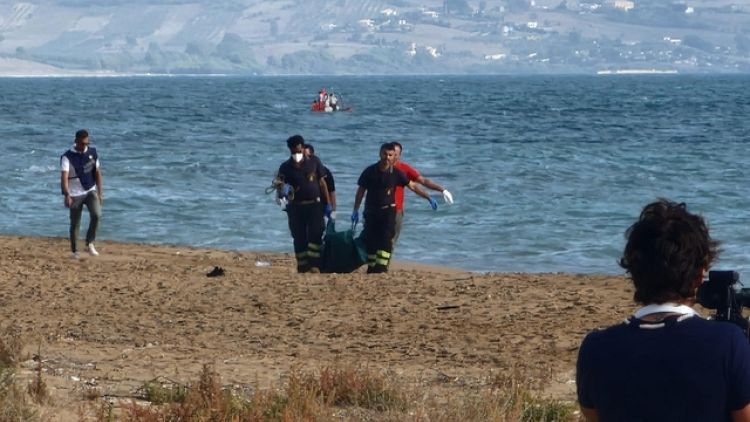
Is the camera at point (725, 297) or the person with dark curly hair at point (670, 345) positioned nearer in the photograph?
the person with dark curly hair at point (670, 345)

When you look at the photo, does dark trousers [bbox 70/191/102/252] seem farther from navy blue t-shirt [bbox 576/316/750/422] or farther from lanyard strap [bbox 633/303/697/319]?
lanyard strap [bbox 633/303/697/319]

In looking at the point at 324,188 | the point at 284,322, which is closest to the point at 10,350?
the point at 284,322

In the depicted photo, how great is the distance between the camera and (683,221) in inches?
132

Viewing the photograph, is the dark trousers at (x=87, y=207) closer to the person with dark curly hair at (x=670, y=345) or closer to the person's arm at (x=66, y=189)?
the person's arm at (x=66, y=189)

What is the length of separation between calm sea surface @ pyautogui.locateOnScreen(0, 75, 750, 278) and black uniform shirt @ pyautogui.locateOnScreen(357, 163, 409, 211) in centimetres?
344

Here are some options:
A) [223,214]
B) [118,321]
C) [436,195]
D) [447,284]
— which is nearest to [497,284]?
[447,284]

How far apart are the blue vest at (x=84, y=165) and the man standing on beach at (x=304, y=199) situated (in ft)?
6.94

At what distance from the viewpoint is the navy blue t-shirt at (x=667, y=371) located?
3.27 meters

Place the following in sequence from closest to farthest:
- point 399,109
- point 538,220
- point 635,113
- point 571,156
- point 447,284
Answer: point 447,284, point 538,220, point 571,156, point 635,113, point 399,109

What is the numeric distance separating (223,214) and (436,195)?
158 inches

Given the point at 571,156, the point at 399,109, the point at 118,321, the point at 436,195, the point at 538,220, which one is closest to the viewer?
the point at 118,321

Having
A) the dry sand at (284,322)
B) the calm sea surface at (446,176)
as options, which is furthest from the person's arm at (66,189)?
the calm sea surface at (446,176)

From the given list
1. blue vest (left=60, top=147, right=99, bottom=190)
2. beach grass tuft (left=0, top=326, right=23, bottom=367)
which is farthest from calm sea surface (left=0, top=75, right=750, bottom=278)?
beach grass tuft (left=0, top=326, right=23, bottom=367)

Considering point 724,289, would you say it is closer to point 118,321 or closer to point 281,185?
point 118,321
